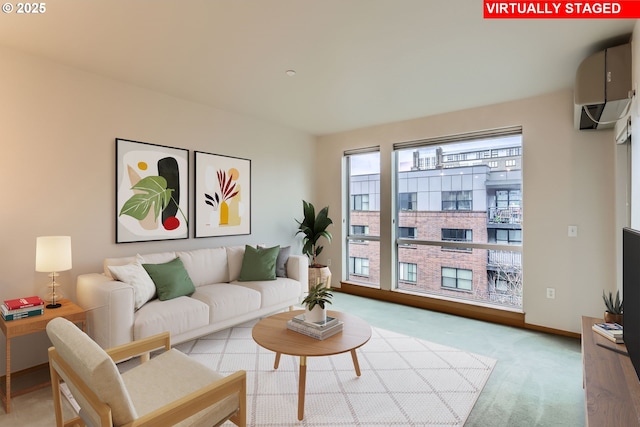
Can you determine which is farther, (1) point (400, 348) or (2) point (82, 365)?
(1) point (400, 348)

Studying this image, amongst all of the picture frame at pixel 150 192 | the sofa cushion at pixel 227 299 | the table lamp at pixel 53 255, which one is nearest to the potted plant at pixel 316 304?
the sofa cushion at pixel 227 299

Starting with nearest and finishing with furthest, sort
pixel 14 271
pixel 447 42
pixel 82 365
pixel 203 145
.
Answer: pixel 82 365, pixel 447 42, pixel 14 271, pixel 203 145

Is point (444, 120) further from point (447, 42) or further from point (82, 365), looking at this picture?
point (82, 365)

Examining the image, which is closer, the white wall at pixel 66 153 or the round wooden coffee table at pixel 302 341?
the round wooden coffee table at pixel 302 341

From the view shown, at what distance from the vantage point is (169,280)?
2963mm

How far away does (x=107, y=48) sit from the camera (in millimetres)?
2521

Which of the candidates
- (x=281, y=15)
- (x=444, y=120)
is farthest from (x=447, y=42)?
(x=444, y=120)

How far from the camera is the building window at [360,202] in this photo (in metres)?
5.08

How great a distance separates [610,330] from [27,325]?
3776mm

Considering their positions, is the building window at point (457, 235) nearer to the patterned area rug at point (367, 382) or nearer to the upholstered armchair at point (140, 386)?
the patterned area rug at point (367, 382)

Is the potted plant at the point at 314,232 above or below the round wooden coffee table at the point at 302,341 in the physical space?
above

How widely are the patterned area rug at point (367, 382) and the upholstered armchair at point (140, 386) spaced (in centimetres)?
57

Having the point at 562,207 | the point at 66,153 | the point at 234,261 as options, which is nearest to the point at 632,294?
the point at 562,207

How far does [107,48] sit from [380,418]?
130 inches
